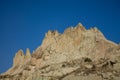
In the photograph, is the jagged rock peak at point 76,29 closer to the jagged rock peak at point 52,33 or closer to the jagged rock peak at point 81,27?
the jagged rock peak at point 81,27

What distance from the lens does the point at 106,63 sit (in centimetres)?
10338

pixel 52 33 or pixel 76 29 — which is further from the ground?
pixel 52 33

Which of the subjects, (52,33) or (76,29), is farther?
(52,33)

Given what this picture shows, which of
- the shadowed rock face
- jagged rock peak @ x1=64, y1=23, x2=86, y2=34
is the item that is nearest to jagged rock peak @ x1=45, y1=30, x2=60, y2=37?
the shadowed rock face

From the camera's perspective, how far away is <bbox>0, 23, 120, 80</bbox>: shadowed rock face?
102 m

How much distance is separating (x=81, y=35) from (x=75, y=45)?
17.6 ft

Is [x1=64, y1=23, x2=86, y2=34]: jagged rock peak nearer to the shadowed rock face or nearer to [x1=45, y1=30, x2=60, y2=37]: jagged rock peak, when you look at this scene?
the shadowed rock face

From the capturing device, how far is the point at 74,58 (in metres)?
121

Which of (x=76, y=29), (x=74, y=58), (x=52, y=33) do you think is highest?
(x=52, y=33)

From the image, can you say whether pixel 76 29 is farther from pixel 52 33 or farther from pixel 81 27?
pixel 52 33

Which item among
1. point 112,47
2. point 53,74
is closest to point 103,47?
point 112,47

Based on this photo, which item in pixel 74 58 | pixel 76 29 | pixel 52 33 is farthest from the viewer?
pixel 52 33

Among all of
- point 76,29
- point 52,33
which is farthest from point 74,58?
point 52,33

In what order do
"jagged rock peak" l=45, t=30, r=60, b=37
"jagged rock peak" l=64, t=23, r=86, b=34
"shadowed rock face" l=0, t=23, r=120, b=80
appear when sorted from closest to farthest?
1. "shadowed rock face" l=0, t=23, r=120, b=80
2. "jagged rock peak" l=64, t=23, r=86, b=34
3. "jagged rock peak" l=45, t=30, r=60, b=37
